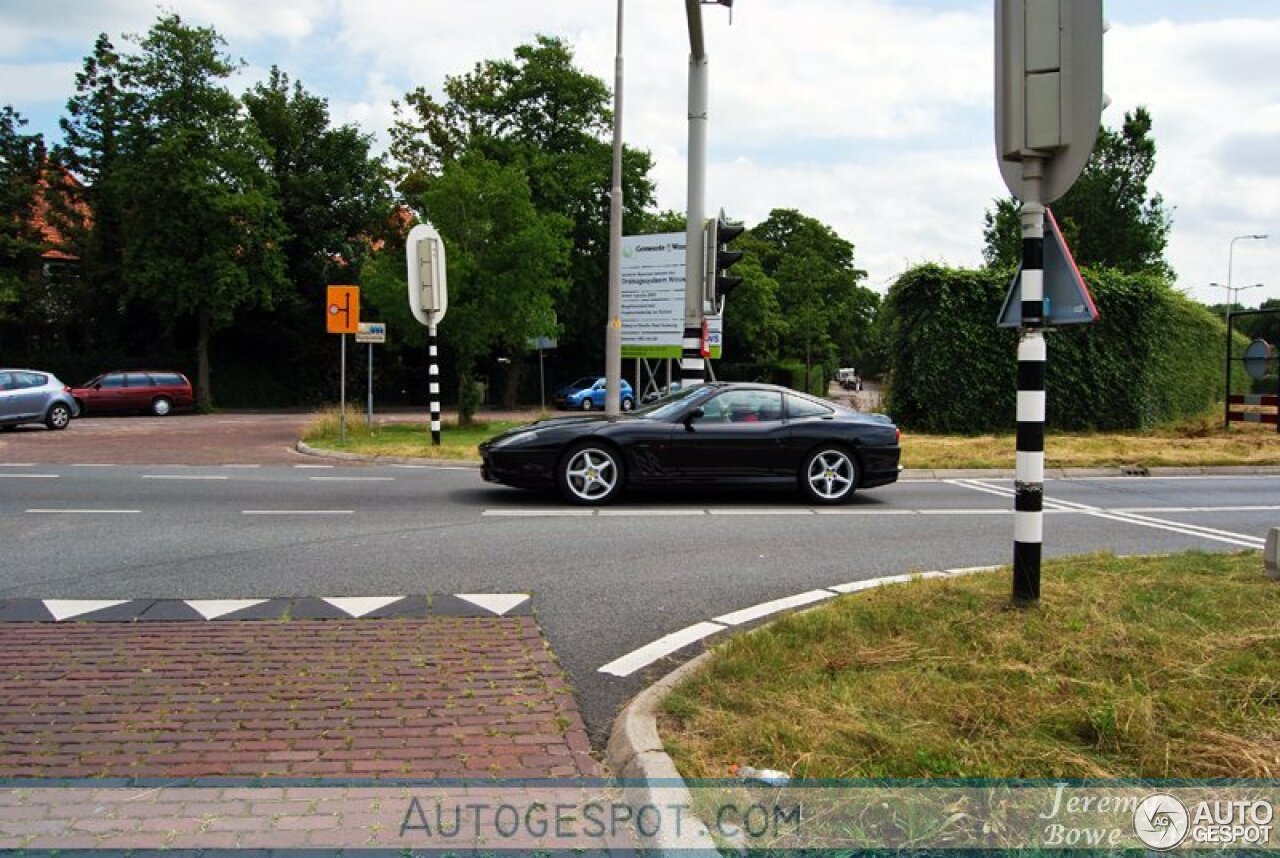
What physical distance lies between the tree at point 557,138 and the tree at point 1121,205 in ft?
73.9

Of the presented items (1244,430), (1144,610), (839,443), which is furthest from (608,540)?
(1244,430)

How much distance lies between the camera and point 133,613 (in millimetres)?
5742

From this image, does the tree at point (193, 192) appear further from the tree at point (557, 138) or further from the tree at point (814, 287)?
the tree at point (814, 287)

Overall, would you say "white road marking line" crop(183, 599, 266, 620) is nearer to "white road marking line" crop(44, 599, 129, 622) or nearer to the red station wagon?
"white road marking line" crop(44, 599, 129, 622)

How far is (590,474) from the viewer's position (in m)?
10.3

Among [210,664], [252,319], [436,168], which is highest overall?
[436,168]

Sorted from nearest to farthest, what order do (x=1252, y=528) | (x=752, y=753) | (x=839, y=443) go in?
(x=752, y=753) < (x=1252, y=528) < (x=839, y=443)

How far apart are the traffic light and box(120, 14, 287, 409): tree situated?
86.1 ft

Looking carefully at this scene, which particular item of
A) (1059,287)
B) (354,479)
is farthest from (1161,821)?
(354,479)

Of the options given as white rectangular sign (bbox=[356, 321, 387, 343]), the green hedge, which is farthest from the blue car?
the green hedge

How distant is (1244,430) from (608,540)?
57.0 feet

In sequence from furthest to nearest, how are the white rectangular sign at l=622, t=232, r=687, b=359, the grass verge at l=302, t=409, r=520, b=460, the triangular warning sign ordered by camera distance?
the white rectangular sign at l=622, t=232, r=687, b=359 → the grass verge at l=302, t=409, r=520, b=460 → the triangular warning sign

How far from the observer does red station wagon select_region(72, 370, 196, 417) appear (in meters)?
30.7

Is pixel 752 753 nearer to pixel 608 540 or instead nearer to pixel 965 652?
pixel 965 652
